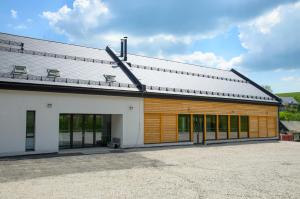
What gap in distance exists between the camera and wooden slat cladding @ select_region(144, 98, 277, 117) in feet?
66.3

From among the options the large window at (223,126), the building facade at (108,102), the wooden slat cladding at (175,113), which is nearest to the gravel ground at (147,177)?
the building facade at (108,102)

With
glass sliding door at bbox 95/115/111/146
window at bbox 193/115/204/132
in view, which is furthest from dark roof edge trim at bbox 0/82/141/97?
window at bbox 193/115/204/132

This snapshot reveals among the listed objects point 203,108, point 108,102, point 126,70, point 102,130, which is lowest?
point 102,130

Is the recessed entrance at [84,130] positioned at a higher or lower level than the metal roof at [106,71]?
lower

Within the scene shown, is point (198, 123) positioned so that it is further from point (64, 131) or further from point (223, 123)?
point (64, 131)

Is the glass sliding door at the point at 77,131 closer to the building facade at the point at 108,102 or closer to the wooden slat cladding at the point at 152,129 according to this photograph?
the building facade at the point at 108,102

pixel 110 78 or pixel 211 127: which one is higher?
pixel 110 78

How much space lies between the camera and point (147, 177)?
1031cm

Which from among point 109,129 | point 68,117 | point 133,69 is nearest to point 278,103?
point 133,69

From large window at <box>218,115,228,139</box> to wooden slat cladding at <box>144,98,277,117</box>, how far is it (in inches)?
Answer: 17.9

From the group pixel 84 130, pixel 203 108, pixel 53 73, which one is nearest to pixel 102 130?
pixel 84 130

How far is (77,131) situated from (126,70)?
220 inches

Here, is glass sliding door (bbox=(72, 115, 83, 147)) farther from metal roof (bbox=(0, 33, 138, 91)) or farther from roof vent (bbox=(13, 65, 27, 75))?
roof vent (bbox=(13, 65, 27, 75))

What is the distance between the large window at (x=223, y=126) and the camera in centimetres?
2452
